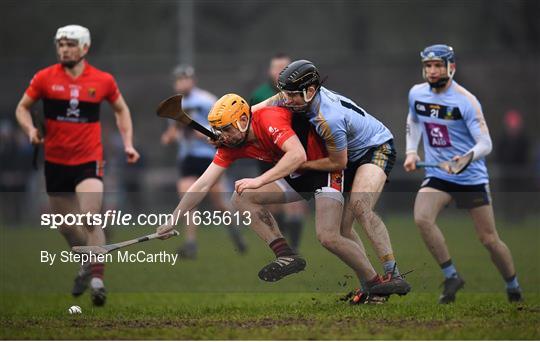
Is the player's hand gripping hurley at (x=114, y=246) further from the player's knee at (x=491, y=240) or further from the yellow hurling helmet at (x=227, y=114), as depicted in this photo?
the player's knee at (x=491, y=240)

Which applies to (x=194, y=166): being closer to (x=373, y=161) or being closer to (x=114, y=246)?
(x=114, y=246)

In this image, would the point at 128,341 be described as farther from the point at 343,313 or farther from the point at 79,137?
the point at 79,137

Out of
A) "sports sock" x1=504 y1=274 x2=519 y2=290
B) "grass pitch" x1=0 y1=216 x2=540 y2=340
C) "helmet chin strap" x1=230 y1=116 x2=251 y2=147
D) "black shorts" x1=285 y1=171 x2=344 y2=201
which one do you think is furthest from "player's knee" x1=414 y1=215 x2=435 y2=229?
"helmet chin strap" x1=230 y1=116 x2=251 y2=147

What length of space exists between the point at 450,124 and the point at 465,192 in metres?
0.68

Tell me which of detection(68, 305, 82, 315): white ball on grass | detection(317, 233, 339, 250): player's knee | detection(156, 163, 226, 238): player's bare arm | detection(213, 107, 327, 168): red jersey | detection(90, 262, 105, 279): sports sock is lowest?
detection(68, 305, 82, 315): white ball on grass

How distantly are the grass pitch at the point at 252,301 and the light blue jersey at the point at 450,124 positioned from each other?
0.95m

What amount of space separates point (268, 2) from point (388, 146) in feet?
54.8

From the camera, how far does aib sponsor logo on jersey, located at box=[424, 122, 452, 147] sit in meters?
10.8

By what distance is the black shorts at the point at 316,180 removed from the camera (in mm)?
9359

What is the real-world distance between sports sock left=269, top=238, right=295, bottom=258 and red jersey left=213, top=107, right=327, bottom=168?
2.29ft

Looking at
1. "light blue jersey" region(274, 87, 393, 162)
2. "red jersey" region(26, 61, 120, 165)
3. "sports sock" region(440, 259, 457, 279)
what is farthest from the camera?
"red jersey" region(26, 61, 120, 165)

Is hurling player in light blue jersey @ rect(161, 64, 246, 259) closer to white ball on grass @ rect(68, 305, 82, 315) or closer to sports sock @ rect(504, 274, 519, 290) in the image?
sports sock @ rect(504, 274, 519, 290)

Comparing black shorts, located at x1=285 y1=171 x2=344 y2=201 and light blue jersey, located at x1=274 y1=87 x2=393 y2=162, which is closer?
light blue jersey, located at x1=274 y1=87 x2=393 y2=162

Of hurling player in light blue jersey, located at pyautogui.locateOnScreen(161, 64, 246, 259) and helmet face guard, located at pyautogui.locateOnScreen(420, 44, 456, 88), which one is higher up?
helmet face guard, located at pyautogui.locateOnScreen(420, 44, 456, 88)
